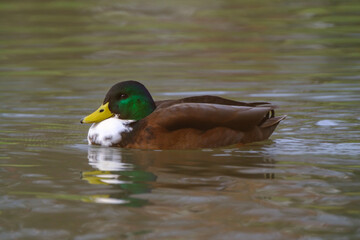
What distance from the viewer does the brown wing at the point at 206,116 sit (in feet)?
27.8

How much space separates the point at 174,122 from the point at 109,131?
29.5 inches

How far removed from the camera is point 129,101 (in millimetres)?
8859

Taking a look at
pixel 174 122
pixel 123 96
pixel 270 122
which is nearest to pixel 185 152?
pixel 174 122

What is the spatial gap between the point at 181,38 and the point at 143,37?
858 mm

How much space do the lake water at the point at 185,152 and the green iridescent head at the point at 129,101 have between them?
410 mm

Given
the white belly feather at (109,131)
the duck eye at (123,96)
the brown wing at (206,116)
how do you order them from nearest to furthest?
the brown wing at (206,116), the white belly feather at (109,131), the duck eye at (123,96)

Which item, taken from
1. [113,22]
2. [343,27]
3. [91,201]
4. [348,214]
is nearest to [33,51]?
[113,22]

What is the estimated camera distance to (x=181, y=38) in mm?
17344

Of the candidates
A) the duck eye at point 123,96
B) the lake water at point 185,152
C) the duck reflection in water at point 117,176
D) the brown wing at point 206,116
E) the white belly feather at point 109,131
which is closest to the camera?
the lake water at point 185,152

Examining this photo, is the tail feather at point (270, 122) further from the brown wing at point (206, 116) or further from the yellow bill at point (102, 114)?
the yellow bill at point (102, 114)

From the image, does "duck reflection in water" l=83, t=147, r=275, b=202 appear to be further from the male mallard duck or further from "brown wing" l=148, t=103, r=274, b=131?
"brown wing" l=148, t=103, r=274, b=131

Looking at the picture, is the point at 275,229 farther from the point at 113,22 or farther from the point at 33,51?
the point at 113,22

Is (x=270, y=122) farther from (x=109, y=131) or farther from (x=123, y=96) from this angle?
(x=109, y=131)

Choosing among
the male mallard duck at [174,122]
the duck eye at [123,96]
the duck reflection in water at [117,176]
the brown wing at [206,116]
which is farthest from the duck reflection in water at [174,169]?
the duck eye at [123,96]
